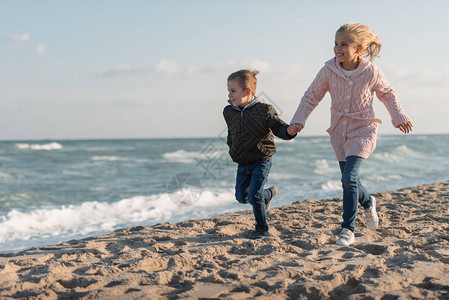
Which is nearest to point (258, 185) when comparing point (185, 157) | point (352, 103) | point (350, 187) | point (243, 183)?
point (243, 183)

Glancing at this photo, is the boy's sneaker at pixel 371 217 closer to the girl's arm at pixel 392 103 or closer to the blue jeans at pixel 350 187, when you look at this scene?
the blue jeans at pixel 350 187

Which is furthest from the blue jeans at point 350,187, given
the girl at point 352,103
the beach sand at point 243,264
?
the beach sand at point 243,264

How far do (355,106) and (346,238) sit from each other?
3.79 feet

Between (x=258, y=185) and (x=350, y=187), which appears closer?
(x=350, y=187)

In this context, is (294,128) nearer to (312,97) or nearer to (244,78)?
(312,97)

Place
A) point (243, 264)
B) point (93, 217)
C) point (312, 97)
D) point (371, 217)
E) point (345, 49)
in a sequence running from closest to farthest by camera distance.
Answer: point (243, 264) < point (345, 49) < point (312, 97) < point (371, 217) < point (93, 217)

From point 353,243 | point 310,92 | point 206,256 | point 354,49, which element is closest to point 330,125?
point 310,92

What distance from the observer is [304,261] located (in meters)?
3.34

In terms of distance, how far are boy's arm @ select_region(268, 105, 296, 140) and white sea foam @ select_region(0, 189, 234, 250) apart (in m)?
3.56

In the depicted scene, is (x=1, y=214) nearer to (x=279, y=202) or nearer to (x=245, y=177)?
(x=279, y=202)

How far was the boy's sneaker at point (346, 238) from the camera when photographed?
12.7 feet

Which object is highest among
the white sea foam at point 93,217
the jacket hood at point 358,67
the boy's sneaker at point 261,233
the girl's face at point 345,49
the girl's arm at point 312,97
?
the girl's face at point 345,49

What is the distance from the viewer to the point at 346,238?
154 inches

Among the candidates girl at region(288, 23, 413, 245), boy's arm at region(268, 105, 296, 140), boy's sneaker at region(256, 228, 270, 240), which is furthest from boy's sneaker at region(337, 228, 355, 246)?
boy's arm at region(268, 105, 296, 140)
